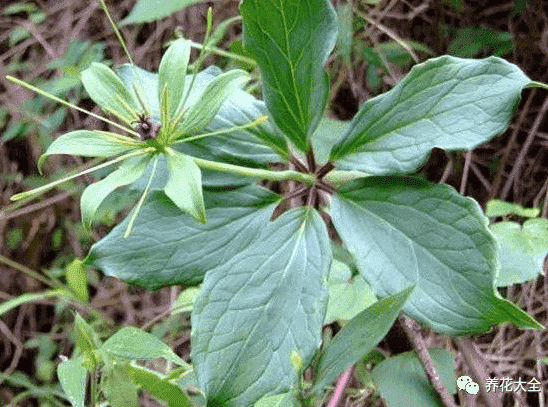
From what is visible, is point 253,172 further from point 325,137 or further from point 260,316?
point 325,137

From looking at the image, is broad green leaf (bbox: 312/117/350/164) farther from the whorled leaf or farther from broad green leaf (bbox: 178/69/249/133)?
broad green leaf (bbox: 178/69/249/133)

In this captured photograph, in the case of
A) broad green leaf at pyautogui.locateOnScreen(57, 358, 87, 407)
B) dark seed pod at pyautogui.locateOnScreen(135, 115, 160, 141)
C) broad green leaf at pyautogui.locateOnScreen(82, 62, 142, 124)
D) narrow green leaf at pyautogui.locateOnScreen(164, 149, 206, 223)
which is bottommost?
broad green leaf at pyautogui.locateOnScreen(57, 358, 87, 407)

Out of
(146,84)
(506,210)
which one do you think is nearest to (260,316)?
(146,84)

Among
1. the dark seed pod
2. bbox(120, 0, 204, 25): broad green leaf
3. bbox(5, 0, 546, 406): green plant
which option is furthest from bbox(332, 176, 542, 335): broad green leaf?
bbox(120, 0, 204, 25): broad green leaf

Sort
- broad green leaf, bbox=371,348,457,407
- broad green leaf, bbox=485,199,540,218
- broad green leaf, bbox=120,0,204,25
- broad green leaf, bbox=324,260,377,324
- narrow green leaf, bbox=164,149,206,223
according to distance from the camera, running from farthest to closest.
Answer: broad green leaf, bbox=120,0,204,25
broad green leaf, bbox=485,199,540,218
broad green leaf, bbox=324,260,377,324
broad green leaf, bbox=371,348,457,407
narrow green leaf, bbox=164,149,206,223

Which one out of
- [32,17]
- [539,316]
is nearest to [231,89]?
[539,316]

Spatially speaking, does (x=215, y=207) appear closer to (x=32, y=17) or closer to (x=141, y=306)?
(x=141, y=306)

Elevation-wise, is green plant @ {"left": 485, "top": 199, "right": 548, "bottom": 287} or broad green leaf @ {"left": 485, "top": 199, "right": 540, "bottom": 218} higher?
green plant @ {"left": 485, "top": 199, "right": 548, "bottom": 287}
